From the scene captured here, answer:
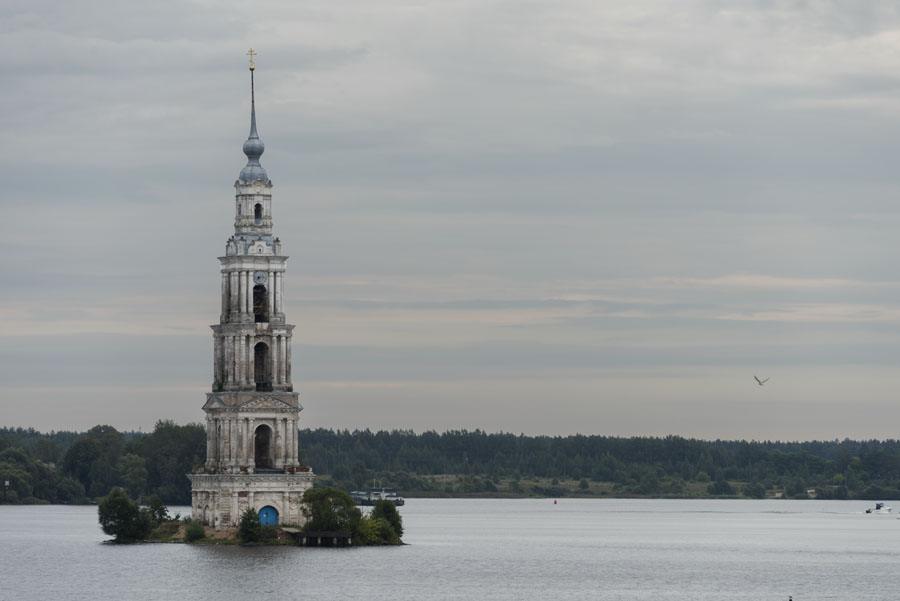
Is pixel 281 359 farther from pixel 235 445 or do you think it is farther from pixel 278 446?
pixel 235 445

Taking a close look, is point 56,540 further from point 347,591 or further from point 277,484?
point 347,591

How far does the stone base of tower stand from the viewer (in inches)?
4892

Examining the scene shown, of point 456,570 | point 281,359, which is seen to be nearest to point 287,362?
point 281,359

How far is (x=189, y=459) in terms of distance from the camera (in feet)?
637

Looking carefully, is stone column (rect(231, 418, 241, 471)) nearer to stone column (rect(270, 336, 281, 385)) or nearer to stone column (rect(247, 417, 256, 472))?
stone column (rect(247, 417, 256, 472))

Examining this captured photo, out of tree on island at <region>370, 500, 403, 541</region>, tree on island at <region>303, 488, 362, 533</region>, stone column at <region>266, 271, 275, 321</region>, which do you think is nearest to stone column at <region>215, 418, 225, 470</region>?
tree on island at <region>303, 488, 362, 533</region>

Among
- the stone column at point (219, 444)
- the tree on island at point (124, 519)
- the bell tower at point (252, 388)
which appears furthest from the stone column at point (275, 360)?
the tree on island at point (124, 519)

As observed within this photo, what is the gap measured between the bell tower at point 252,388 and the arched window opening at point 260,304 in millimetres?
59

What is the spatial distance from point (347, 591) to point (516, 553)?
40.0 metres

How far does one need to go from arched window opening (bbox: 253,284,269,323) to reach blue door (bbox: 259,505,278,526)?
37.1 feet

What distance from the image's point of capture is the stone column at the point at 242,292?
12762 cm

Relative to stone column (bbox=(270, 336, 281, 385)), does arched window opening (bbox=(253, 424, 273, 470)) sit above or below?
below

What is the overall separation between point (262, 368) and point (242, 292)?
4956 millimetres

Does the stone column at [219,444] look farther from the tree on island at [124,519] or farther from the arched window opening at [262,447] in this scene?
the tree on island at [124,519]
